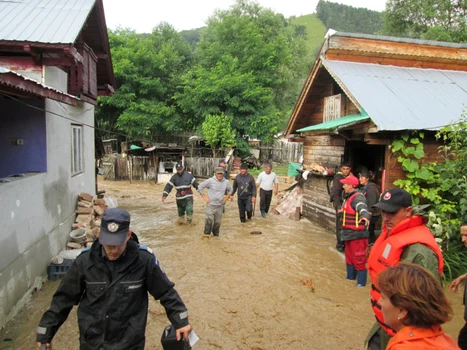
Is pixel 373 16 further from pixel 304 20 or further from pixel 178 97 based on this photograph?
pixel 178 97

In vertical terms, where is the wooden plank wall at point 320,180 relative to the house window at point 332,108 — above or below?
below

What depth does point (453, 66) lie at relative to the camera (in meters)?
9.73

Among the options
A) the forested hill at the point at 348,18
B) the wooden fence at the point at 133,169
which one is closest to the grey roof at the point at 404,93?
the wooden fence at the point at 133,169

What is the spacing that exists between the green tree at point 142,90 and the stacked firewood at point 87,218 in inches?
571

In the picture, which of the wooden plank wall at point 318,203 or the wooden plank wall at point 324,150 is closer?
the wooden plank wall at point 324,150

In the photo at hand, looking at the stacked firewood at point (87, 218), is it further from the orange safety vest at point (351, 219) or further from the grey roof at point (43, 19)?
the orange safety vest at point (351, 219)

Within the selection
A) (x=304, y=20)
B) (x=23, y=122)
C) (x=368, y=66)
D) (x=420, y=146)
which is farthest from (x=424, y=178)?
(x=304, y=20)

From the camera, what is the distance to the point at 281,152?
1156 inches

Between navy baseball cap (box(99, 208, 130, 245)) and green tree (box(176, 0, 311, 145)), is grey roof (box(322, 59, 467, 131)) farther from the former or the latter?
green tree (box(176, 0, 311, 145))

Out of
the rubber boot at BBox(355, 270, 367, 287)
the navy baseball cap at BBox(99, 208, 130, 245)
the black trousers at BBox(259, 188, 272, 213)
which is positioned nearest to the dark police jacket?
the navy baseball cap at BBox(99, 208, 130, 245)

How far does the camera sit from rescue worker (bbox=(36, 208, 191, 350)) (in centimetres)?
252

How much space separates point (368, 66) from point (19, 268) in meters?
8.95

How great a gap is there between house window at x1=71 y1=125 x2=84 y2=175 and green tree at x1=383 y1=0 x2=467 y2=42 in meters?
20.1

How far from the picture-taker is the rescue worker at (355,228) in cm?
544
